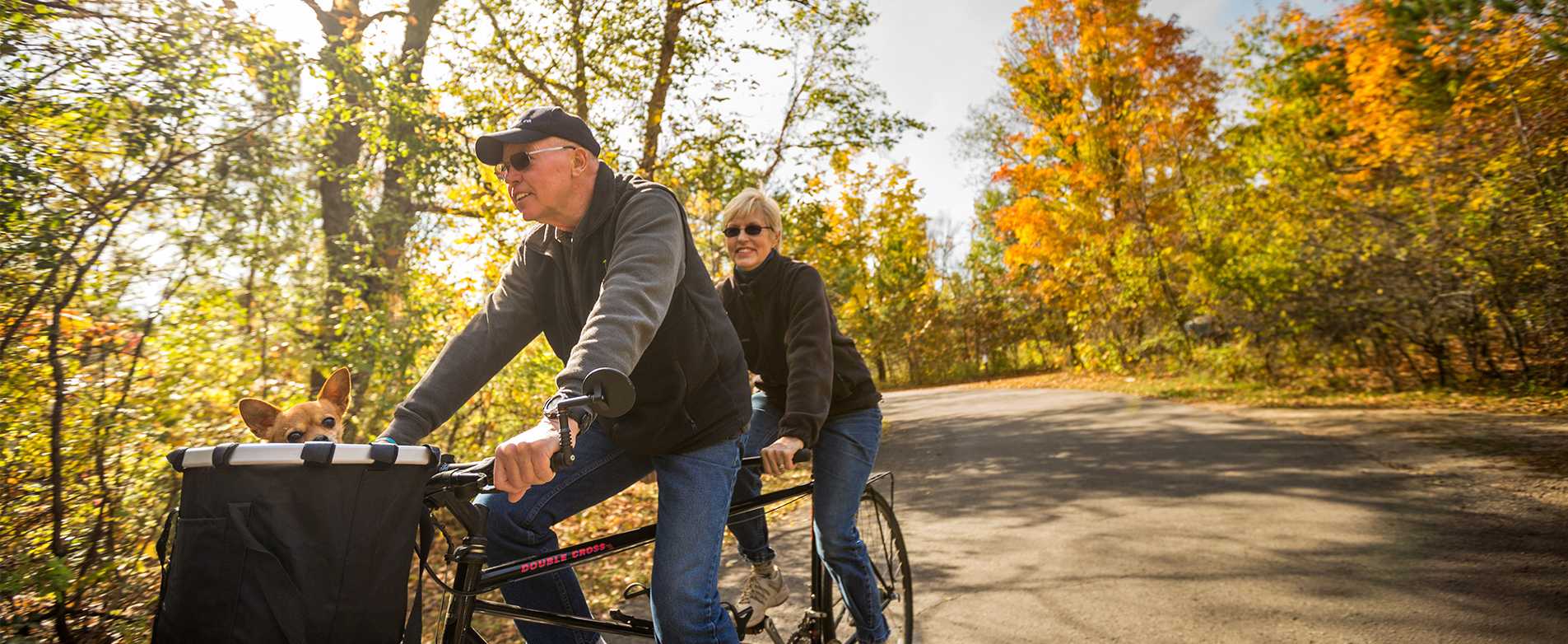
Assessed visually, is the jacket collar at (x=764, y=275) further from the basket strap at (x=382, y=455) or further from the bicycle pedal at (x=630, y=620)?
the basket strap at (x=382, y=455)

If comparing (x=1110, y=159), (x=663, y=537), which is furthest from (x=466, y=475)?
(x=1110, y=159)

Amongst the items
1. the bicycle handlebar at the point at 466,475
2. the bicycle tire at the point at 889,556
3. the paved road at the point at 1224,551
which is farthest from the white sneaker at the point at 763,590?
the bicycle handlebar at the point at 466,475

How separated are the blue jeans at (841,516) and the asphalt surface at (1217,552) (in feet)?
1.17

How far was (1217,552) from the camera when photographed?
5.39 metres

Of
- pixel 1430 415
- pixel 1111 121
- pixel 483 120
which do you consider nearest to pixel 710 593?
pixel 483 120

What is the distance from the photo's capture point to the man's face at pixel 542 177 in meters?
2.25

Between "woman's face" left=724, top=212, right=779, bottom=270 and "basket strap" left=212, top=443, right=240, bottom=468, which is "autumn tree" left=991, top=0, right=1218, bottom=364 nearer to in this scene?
"woman's face" left=724, top=212, right=779, bottom=270

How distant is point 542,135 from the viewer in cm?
225

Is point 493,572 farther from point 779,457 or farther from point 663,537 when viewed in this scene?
point 779,457

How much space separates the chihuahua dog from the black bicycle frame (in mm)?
793

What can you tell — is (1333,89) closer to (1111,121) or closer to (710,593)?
(1111,121)

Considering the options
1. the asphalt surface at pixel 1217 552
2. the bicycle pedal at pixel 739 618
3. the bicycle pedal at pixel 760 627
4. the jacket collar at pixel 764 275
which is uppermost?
the jacket collar at pixel 764 275

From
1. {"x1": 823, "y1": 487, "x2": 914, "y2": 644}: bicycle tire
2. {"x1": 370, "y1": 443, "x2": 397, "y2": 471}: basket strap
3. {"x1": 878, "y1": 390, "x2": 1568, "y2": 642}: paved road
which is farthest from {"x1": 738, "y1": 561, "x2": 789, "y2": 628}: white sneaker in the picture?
{"x1": 370, "y1": 443, "x2": 397, "y2": 471}: basket strap

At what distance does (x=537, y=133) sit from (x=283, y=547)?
4.37ft
